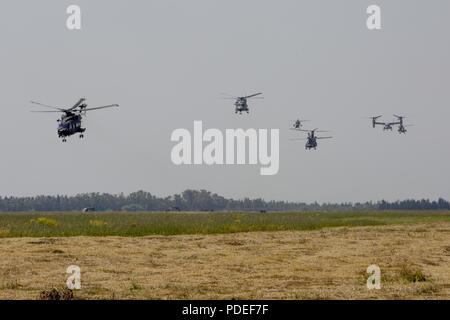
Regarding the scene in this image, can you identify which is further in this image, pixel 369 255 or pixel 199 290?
pixel 369 255

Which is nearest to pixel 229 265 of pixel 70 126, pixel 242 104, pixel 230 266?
pixel 230 266

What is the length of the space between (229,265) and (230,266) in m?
0.35

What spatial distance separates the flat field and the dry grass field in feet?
0.13

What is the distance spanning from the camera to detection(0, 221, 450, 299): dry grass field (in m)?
24.2

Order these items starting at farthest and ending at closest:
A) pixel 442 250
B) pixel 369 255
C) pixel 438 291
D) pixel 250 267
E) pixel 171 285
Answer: pixel 442 250 → pixel 369 255 → pixel 250 267 → pixel 171 285 → pixel 438 291

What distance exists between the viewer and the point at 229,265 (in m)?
32.9

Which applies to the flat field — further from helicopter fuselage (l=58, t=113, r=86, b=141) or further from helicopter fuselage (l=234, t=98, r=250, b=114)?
helicopter fuselage (l=234, t=98, r=250, b=114)

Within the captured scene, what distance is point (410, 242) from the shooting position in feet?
145

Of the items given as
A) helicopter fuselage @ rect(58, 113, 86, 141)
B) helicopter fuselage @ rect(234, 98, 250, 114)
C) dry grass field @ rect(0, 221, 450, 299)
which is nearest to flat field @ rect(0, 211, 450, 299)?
dry grass field @ rect(0, 221, 450, 299)

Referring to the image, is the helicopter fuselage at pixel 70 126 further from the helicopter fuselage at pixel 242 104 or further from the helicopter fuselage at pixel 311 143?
the helicopter fuselage at pixel 311 143
